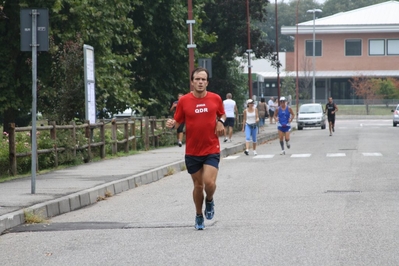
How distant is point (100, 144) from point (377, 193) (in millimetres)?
11154

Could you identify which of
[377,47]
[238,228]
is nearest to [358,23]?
[377,47]

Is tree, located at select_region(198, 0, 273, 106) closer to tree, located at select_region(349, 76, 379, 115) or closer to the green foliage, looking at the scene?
the green foliage

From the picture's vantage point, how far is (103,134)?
25438mm

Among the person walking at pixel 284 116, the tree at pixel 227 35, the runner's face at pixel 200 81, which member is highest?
the tree at pixel 227 35

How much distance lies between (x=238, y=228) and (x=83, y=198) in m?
4.62

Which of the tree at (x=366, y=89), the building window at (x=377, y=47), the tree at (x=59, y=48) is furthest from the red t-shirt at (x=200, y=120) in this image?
the building window at (x=377, y=47)

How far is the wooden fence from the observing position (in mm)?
19594

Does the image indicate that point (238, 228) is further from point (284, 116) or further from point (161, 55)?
point (161, 55)

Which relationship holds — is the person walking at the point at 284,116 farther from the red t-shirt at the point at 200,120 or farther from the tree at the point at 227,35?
the tree at the point at 227,35

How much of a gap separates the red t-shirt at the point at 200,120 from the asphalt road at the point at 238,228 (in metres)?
0.96

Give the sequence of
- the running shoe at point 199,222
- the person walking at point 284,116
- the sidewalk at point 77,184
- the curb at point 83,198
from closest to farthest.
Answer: the running shoe at point 199,222 < the curb at point 83,198 < the sidewalk at point 77,184 < the person walking at point 284,116

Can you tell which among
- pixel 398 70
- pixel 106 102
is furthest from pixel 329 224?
pixel 398 70

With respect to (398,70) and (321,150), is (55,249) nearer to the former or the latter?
(321,150)

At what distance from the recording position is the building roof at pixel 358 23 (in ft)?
303
